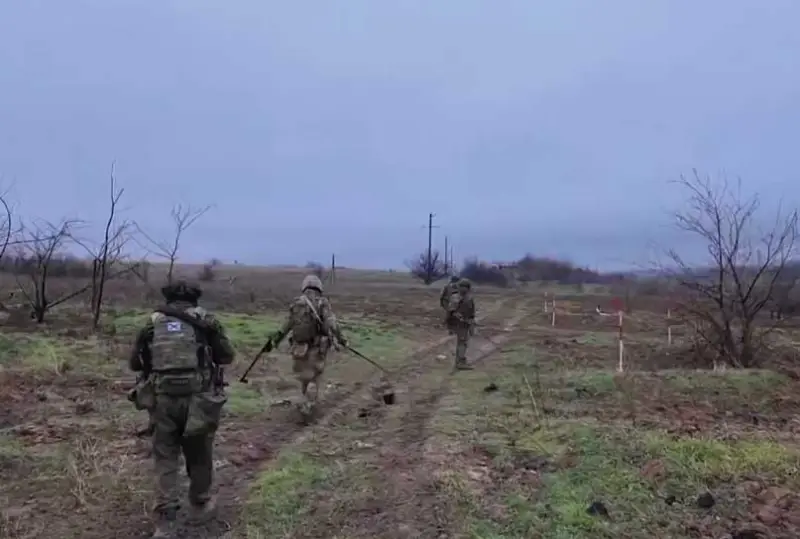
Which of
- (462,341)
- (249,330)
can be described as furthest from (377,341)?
(462,341)

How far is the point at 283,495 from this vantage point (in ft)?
20.8

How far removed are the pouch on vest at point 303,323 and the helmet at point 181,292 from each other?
11.7 ft

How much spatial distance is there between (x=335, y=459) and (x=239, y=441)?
1259mm

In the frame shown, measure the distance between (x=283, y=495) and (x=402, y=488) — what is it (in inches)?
37.9

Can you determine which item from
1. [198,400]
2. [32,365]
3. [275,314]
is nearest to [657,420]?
[198,400]

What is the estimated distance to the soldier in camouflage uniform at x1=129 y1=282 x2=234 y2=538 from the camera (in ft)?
18.7

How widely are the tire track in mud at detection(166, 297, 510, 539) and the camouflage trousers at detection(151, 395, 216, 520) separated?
0.20 metres

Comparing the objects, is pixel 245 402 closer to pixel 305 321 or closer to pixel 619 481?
pixel 305 321

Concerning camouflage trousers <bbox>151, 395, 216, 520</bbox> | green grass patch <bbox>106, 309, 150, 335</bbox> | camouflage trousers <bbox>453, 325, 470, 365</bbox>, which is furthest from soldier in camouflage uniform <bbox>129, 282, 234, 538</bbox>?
green grass patch <bbox>106, 309, 150, 335</bbox>

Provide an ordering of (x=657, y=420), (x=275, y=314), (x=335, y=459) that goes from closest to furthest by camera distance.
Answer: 1. (x=335, y=459)
2. (x=657, y=420)
3. (x=275, y=314)

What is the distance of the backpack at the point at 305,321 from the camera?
9.59 metres

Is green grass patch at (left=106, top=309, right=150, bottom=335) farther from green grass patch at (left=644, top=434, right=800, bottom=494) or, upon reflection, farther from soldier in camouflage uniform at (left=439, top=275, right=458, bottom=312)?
green grass patch at (left=644, top=434, right=800, bottom=494)

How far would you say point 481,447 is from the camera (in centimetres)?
780

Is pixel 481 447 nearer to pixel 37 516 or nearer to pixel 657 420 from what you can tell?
pixel 657 420
